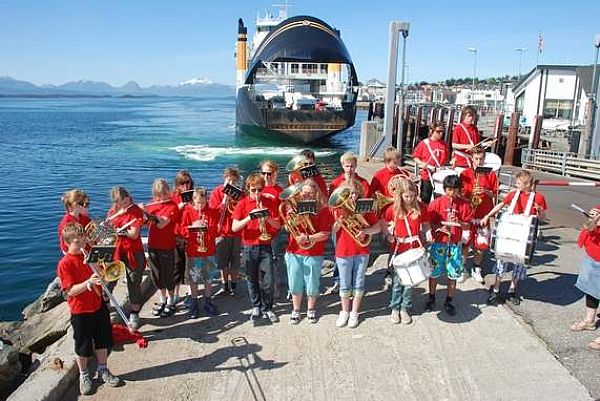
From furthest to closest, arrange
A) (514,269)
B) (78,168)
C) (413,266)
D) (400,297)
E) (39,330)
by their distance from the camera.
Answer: (78,168) → (39,330) → (514,269) → (400,297) → (413,266)

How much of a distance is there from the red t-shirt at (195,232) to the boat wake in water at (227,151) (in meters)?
25.8

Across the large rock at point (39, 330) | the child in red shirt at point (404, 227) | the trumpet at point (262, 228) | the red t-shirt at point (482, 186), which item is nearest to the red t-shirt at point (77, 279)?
the trumpet at point (262, 228)

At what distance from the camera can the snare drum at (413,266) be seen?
15.3 ft

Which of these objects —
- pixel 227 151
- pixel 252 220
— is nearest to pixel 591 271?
pixel 252 220

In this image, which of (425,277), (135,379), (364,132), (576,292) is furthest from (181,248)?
(364,132)

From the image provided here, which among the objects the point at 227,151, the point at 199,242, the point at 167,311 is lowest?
the point at 227,151

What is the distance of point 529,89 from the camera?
3950cm

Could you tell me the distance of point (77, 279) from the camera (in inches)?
156

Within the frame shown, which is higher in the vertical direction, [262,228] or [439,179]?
[439,179]

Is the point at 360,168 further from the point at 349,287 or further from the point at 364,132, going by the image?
the point at 349,287

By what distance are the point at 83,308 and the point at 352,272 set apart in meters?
2.62

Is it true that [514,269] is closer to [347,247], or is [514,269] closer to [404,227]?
[404,227]

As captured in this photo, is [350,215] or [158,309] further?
[158,309]

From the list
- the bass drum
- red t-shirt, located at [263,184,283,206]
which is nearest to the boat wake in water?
the bass drum
